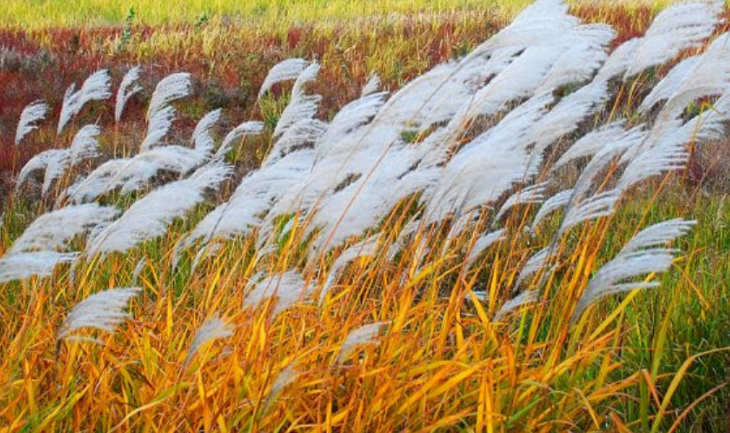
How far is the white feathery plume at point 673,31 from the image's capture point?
2.88 meters

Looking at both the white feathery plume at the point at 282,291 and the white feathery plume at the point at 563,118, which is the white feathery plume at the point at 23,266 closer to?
the white feathery plume at the point at 282,291

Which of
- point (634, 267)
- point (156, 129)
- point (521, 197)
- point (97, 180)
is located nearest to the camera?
point (634, 267)

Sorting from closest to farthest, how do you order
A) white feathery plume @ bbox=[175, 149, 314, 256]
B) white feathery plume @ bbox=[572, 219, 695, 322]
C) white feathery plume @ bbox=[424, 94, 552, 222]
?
1. white feathery plume @ bbox=[572, 219, 695, 322]
2. white feathery plume @ bbox=[424, 94, 552, 222]
3. white feathery plume @ bbox=[175, 149, 314, 256]

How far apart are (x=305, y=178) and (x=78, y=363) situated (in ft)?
2.97

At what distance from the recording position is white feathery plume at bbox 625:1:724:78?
2879 millimetres

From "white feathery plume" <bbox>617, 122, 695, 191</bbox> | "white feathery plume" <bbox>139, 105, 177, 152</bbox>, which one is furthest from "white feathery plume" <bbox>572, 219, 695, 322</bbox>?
"white feathery plume" <bbox>139, 105, 177, 152</bbox>

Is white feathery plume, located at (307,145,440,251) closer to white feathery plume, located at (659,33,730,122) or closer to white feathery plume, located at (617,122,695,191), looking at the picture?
white feathery plume, located at (617,122,695,191)

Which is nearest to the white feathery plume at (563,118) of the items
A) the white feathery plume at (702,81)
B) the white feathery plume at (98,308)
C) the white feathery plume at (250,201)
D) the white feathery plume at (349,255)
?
the white feathery plume at (702,81)

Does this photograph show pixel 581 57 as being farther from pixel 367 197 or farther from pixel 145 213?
pixel 145 213

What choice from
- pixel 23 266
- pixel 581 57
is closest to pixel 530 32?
pixel 581 57

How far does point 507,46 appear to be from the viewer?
2824mm

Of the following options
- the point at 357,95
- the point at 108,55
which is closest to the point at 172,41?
the point at 108,55

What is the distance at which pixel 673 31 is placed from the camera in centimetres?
296

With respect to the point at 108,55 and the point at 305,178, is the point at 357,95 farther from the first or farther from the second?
the point at 305,178
